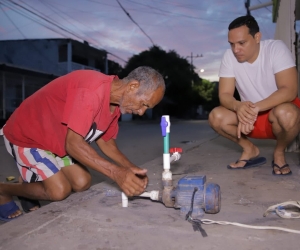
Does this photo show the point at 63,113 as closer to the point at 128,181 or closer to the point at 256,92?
the point at 128,181

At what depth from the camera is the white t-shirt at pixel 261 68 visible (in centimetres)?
362

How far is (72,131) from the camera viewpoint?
88.0 inches

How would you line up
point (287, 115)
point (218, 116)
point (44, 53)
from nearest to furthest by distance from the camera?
point (287, 115), point (218, 116), point (44, 53)

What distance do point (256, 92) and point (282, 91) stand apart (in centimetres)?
42

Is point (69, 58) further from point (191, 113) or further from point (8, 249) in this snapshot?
point (191, 113)

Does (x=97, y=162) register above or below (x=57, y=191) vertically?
above

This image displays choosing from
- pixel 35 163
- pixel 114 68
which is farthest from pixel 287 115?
pixel 114 68

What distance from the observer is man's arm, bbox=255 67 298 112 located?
136 inches

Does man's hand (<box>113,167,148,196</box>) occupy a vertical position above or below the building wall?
below

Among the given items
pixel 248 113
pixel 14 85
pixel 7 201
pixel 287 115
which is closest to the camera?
pixel 7 201

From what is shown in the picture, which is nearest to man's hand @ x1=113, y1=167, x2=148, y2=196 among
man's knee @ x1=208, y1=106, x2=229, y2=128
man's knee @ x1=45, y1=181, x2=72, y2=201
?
man's knee @ x1=45, y1=181, x2=72, y2=201

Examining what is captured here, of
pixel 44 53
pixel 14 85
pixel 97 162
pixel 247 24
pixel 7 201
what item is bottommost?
pixel 7 201

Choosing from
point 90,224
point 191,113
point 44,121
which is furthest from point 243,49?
point 191,113

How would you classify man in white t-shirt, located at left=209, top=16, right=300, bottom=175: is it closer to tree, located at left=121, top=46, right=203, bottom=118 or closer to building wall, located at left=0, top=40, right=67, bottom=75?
building wall, located at left=0, top=40, right=67, bottom=75
